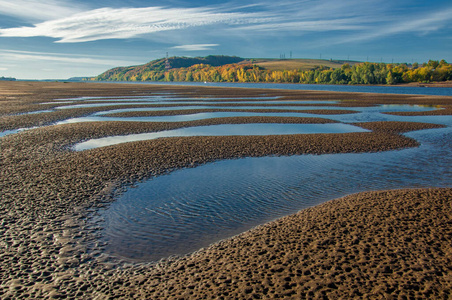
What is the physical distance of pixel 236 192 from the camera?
42.3 ft

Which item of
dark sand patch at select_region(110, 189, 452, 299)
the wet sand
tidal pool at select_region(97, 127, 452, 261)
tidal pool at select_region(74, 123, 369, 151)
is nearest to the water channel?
tidal pool at select_region(97, 127, 452, 261)

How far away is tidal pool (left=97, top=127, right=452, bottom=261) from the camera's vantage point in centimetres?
916

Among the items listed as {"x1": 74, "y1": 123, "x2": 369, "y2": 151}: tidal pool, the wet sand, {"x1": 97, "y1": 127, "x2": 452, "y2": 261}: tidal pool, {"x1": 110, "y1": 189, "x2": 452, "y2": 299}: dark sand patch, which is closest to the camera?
{"x1": 110, "y1": 189, "x2": 452, "y2": 299}: dark sand patch

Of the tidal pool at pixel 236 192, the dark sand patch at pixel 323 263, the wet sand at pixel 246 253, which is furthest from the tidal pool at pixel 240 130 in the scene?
the dark sand patch at pixel 323 263

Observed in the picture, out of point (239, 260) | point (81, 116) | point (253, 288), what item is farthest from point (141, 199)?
point (81, 116)

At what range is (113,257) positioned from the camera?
8008 millimetres

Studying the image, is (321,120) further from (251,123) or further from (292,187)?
(292,187)

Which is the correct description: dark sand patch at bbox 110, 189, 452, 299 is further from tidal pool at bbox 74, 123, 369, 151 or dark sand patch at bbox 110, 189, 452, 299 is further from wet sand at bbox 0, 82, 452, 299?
tidal pool at bbox 74, 123, 369, 151

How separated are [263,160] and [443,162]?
9.88 meters

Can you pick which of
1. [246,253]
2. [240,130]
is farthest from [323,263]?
[240,130]

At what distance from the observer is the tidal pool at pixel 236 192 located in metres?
9.16

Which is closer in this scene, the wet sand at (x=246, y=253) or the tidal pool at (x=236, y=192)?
the wet sand at (x=246, y=253)

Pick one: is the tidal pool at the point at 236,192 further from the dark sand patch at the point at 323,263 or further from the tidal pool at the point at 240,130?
the tidal pool at the point at 240,130

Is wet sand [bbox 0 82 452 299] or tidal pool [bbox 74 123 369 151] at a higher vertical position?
tidal pool [bbox 74 123 369 151]
